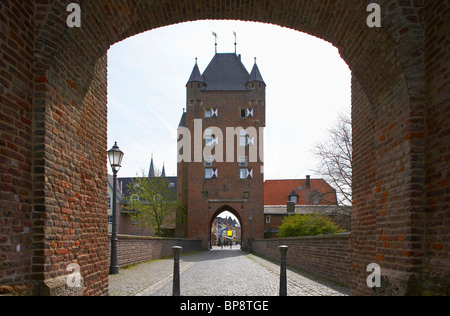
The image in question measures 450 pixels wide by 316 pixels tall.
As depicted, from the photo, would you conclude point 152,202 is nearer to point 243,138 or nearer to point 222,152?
point 222,152

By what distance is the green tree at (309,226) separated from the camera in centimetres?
1916

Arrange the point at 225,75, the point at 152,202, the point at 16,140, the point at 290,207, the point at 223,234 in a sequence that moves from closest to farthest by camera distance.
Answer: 1. the point at 16,140
2. the point at 152,202
3. the point at 225,75
4. the point at 290,207
5. the point at 223,234

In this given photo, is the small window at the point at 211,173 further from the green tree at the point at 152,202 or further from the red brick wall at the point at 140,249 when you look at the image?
the red brick wall at the point at 140,249

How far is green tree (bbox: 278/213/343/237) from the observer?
19156 mm

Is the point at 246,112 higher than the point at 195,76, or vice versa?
the point at 195,76

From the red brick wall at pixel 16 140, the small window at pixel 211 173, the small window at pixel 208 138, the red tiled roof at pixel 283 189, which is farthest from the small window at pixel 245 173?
the red brick wall at pixel 16 140

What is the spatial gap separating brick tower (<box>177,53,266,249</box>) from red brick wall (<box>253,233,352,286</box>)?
23.5 m

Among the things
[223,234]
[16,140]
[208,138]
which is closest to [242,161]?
[208,138]

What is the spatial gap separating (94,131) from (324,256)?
6735 millimetres

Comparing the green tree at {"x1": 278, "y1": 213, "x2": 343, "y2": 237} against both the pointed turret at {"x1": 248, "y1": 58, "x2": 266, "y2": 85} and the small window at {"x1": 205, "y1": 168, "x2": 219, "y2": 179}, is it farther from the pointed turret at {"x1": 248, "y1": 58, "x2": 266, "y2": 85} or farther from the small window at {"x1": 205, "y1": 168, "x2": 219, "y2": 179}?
the pointed turret at {"x1": 248, "y1": 58, "x2": 266, "y2": 85}

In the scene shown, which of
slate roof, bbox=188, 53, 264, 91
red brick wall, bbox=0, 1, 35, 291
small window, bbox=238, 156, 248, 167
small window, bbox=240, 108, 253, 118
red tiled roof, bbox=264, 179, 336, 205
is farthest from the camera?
red tiled roof, bbox=264, 179, 336, 205

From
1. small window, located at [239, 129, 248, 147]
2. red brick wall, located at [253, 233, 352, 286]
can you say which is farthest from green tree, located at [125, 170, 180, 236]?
red brick wall, located at [253, 233, 352, 286]

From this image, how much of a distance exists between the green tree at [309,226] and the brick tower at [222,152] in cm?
1628

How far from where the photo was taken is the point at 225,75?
40.6 meters
